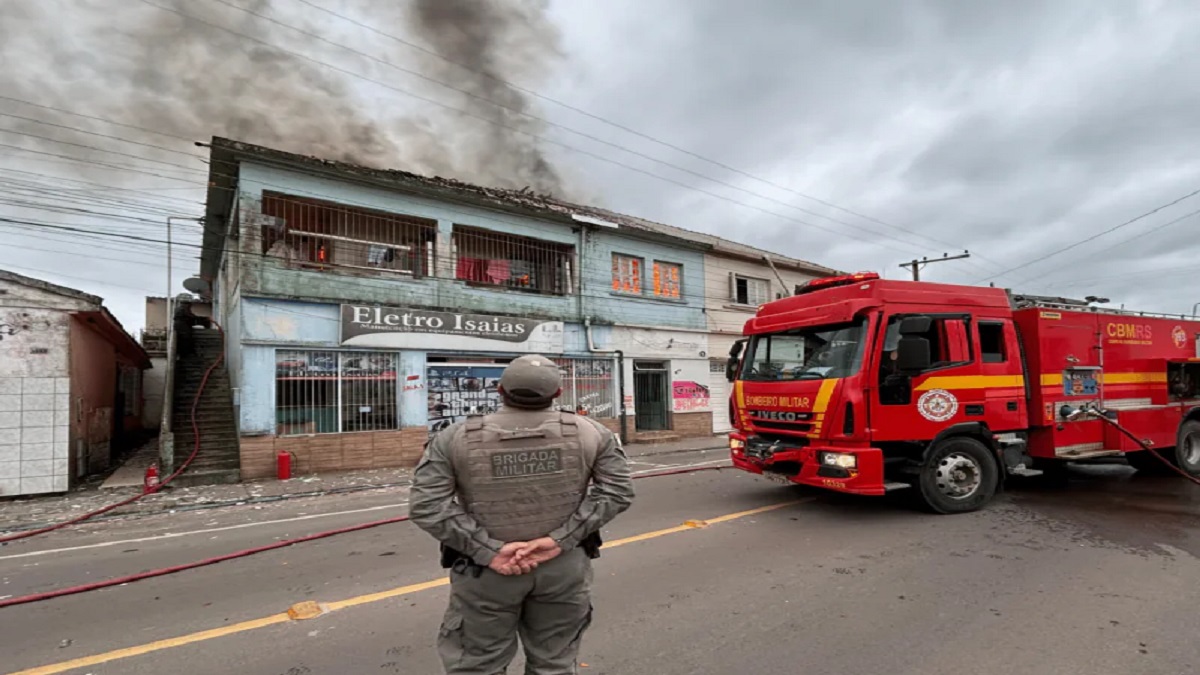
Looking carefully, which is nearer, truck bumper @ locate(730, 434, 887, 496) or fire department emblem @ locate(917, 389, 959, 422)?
truck bumper @ locate(730, 434, 887, 496)

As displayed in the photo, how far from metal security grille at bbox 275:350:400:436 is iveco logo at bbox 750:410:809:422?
905cm

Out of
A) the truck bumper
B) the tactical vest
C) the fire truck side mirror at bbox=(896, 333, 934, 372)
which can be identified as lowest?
the truck bumper

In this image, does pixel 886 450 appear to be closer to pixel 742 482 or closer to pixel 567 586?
pixel 742 482

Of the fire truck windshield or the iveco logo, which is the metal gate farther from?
the iveco logo

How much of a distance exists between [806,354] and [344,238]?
10.9 m

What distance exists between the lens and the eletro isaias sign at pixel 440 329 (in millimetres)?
12844

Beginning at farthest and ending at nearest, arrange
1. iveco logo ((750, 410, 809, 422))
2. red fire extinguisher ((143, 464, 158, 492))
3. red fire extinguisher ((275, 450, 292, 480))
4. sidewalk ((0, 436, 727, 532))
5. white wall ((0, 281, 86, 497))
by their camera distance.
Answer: red fire extinguisher ((275, 450, 292, 480))
red fire extinguisher ((143, 464, 158, 492))
white wall ((0, 281, 86, 497))
sidewalk ((0, 436, 727, 532))
iveco logo ((750, 410, 809, 422))

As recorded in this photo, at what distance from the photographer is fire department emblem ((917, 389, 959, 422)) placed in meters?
6.43

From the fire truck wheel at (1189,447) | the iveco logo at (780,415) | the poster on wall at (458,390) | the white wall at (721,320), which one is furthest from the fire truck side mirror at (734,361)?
the white wall at (721,320)

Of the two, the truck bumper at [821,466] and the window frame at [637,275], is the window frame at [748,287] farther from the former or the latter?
the truck bumper at [821,466]

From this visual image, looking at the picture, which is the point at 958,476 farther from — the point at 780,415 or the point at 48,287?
the point at 48,287

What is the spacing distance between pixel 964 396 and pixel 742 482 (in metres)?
3.62

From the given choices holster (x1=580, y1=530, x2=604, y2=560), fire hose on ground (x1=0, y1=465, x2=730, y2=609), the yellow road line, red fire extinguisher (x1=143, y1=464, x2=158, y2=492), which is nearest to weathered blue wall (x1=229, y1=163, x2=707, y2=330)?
red fire extinguisher (x1=143, y1=464, x2=158, y2=492)

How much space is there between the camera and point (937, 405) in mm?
6504
